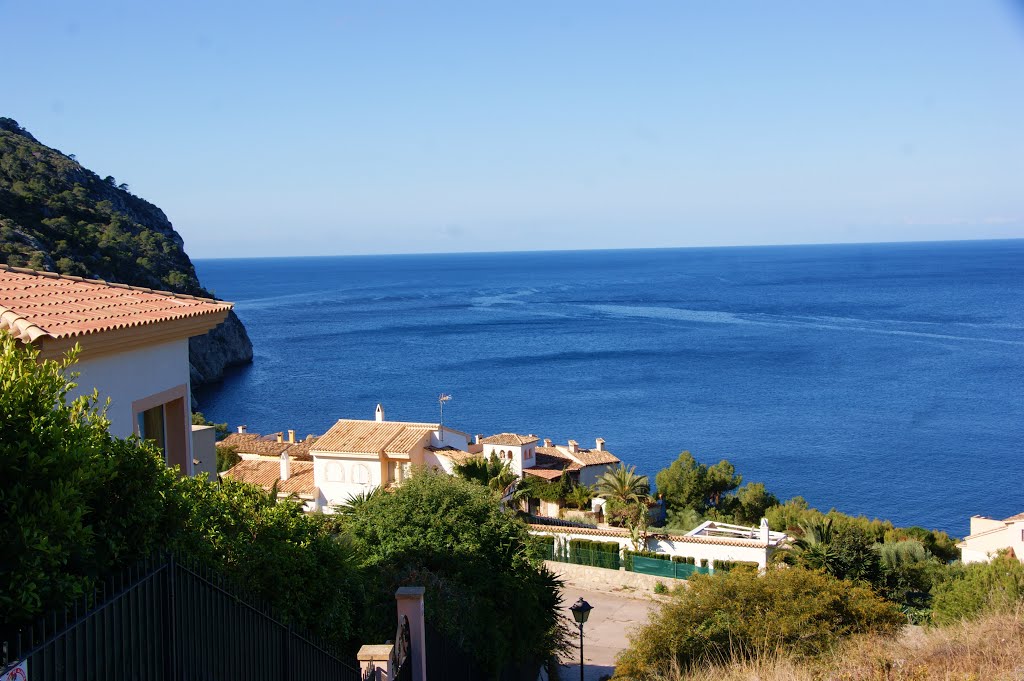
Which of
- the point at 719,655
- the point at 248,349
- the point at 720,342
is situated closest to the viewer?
the point at 719,655

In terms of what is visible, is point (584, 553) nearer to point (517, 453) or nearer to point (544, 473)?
point (544, 473)

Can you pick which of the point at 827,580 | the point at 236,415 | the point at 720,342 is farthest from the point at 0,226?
the point at 720,342

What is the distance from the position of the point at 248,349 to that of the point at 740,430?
56306mm

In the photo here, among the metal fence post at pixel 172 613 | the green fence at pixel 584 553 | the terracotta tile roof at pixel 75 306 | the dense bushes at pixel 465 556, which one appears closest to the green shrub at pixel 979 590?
the dense bushes at pixel 465 556

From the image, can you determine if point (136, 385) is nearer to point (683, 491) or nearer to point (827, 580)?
point (827, 580)

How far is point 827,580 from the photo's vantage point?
15.6 m

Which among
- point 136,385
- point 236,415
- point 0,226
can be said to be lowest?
point 236,415

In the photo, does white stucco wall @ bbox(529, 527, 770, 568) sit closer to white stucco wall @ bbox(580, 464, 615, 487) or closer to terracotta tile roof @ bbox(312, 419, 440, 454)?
terracotta tile roof @ bbox(312, 419, 440, 454)

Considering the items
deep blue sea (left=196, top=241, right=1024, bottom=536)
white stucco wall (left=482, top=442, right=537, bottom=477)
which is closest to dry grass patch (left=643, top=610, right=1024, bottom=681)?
white stucco wall (left=482, top=442, right=537, bottom=477)

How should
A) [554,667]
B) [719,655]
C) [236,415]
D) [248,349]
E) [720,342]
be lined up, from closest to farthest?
1. [719,655]
2. [554,667]
3. [236,415]
4. [248,349]
5. [720,342]

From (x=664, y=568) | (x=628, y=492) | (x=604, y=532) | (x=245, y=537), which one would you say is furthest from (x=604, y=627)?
(x=245, y=537)

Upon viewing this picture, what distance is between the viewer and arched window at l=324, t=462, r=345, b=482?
108ft

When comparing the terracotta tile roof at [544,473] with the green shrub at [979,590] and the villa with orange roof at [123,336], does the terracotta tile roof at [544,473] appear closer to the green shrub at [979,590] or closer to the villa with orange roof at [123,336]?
the green shrub at [979,590]

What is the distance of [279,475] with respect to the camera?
3528 centimetres
